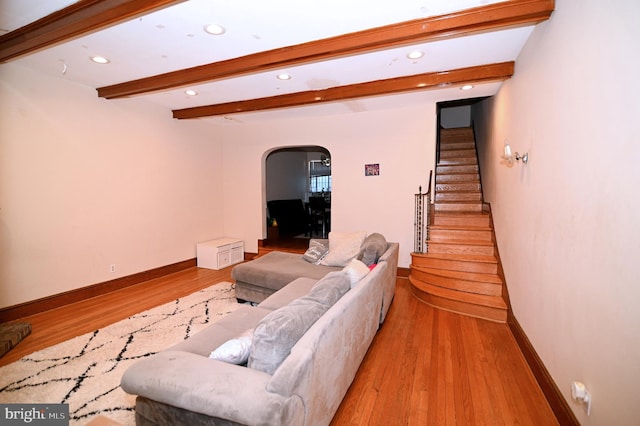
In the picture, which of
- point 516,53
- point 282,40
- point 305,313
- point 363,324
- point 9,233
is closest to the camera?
point 305,313

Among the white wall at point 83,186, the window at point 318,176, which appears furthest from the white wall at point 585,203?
the window at point 318,176

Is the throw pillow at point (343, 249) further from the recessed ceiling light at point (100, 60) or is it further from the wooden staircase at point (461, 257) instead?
the recessed ceiling light at point (100, 60)

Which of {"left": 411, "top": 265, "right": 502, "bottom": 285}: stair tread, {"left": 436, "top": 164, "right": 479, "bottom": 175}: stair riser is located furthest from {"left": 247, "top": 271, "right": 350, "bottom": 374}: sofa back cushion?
{"left": 436, "top": 164, "right": 479, "bottom": 175}: stair riser

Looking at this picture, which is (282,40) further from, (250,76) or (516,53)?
(516,53)

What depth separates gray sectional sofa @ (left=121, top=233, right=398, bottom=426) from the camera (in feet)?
3.84

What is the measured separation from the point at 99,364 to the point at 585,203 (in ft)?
12.4

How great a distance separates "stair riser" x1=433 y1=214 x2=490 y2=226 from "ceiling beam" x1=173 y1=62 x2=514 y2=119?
2094 mm

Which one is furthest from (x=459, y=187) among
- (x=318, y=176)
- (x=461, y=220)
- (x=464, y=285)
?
(x=318, y=176)

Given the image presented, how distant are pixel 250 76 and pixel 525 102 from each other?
10.0 ft

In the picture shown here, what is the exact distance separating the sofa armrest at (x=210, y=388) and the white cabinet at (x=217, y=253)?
397 cm

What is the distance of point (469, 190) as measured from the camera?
5426mm

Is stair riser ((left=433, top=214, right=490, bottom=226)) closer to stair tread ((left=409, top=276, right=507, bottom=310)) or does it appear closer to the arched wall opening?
stair tread ((left=409, top=276, right=507, bottom=310))

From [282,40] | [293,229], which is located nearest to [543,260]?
[282,40]

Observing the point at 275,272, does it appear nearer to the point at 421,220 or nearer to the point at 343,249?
the point at 343,249
